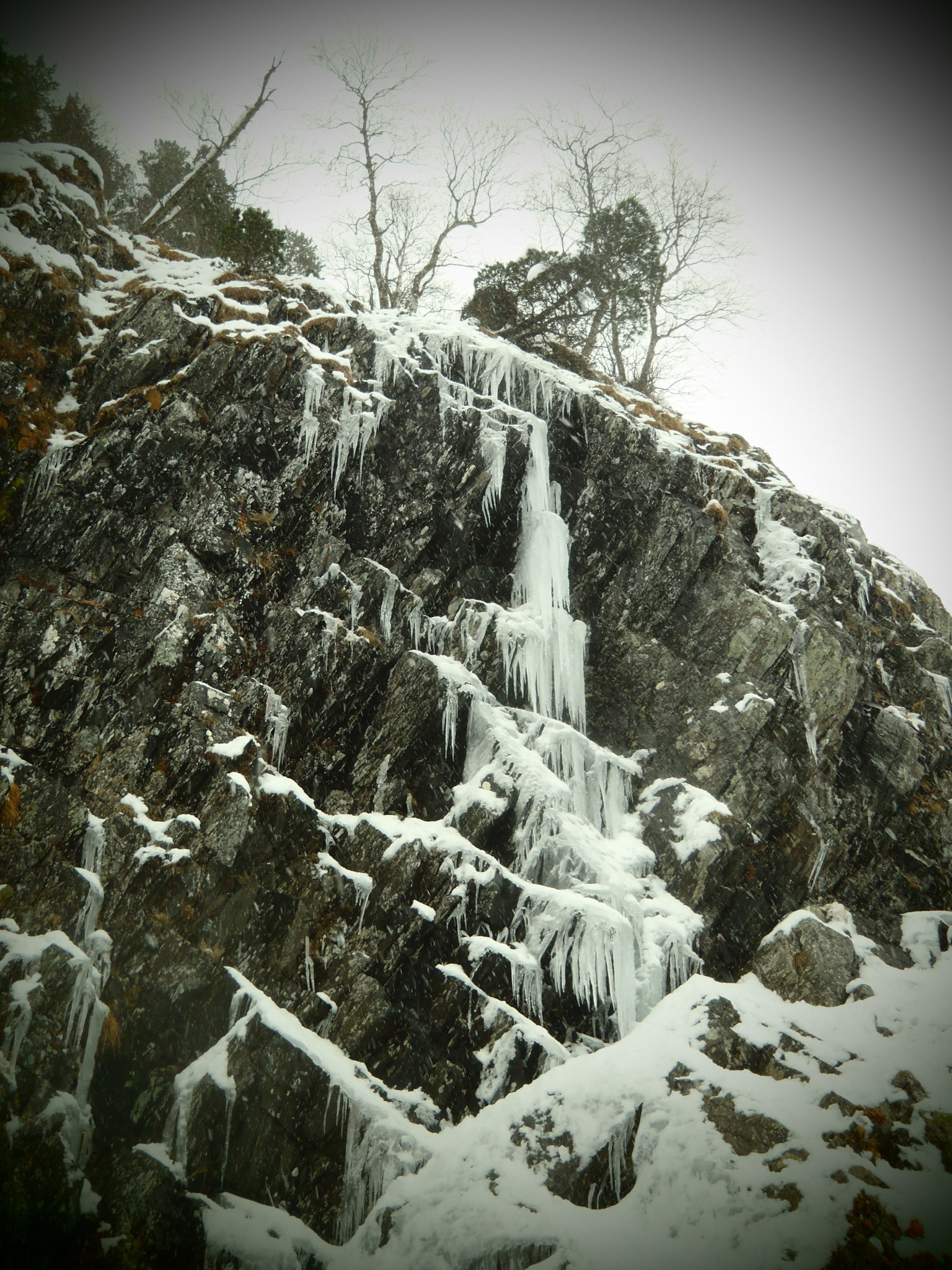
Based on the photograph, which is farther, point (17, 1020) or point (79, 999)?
point (79, 999)

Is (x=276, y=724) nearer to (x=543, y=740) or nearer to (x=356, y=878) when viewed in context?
(x=356, y=878)

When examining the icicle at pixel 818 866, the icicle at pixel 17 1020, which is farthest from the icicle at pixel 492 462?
the icicle at pixel 17 1020

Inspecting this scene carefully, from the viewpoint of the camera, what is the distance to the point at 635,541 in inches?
427

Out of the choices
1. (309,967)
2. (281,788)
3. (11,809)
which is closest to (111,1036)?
(309,967)

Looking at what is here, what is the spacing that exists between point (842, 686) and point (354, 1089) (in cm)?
947

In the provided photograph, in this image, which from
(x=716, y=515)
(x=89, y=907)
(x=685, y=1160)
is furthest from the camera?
(x=716, y=515)

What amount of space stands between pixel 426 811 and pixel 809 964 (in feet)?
18.4

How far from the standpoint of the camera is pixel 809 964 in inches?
304

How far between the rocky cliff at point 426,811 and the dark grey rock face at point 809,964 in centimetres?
4

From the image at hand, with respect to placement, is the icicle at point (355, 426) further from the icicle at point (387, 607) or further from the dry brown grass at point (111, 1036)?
the dry brown grass at point (111, 1036)

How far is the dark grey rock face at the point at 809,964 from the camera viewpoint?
7480mm

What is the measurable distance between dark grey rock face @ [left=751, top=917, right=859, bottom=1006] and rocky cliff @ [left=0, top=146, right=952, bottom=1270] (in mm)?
44

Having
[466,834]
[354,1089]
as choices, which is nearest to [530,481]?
[466,834]

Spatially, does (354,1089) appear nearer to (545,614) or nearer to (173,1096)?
(173,1096)
